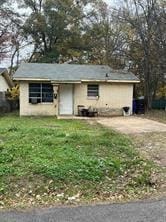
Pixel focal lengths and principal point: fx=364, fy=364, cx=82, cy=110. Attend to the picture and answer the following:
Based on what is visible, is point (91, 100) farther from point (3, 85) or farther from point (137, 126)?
point (3, 85)

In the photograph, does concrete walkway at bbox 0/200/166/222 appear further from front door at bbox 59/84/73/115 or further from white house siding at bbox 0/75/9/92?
white house siding at bbox 0/75/9/92

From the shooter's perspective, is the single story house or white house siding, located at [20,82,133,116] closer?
white house siding, located at [20,82,133,116]

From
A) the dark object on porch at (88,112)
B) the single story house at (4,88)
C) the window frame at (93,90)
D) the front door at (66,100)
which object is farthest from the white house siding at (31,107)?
the single story house at (4,88)

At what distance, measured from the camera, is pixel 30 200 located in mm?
5797

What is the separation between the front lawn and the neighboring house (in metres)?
13.2

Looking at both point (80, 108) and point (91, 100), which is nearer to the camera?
point (80, 108)

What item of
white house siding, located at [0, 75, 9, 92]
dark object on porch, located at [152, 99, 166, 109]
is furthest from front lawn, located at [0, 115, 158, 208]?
dark object on porch, located at [152, 99, 166, 109]

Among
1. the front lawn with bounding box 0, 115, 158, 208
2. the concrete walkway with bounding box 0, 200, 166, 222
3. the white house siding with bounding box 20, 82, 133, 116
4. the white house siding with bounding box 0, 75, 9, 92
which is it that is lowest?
the concrete walkway with bounding box 0, 200, 166, 222

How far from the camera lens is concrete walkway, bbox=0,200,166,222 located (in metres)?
4.80

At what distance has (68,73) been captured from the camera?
2445 cm

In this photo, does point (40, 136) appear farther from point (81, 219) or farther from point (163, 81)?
point (163, 81)

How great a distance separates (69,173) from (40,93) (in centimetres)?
1660

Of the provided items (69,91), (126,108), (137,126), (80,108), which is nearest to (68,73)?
(69,91)

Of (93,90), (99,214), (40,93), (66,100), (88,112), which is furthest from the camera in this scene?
(93,90)
